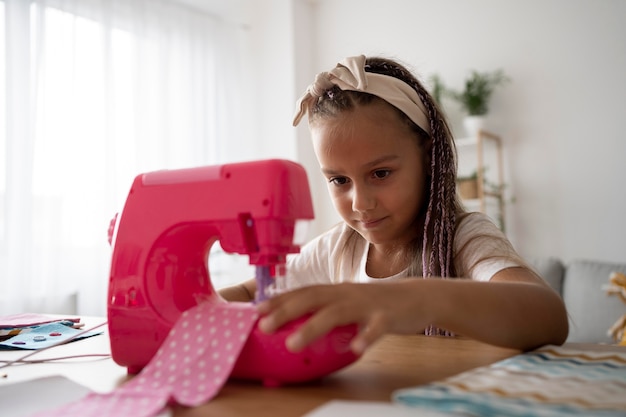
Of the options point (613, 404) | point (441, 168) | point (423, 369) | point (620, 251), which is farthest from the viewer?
point (620, 251)

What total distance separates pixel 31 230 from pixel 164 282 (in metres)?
2.37

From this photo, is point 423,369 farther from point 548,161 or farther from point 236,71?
point 236,71

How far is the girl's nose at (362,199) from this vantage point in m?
1.08

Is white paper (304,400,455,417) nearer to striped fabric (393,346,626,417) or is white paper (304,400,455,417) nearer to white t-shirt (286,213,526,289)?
striped fabric (393,346,626,417)

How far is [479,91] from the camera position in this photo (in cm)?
335

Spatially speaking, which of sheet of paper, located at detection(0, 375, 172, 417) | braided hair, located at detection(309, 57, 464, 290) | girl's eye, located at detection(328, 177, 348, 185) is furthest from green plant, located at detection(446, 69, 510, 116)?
sheet of paper, located at detection(0, 375, 172, 417)

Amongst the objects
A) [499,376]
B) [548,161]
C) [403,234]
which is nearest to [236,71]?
[548,161]

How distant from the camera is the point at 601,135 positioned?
10.2 ft

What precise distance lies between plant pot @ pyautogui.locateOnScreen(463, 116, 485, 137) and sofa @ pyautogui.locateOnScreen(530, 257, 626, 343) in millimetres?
921

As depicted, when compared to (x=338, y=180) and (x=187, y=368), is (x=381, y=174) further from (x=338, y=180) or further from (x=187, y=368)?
(x=187, y=368)

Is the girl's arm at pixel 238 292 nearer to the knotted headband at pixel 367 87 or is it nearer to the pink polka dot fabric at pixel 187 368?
the knotted headband at pixel 367 87

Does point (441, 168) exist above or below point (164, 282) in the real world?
above

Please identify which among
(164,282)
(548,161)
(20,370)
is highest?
(548,161)

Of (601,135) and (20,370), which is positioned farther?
(601,135)
